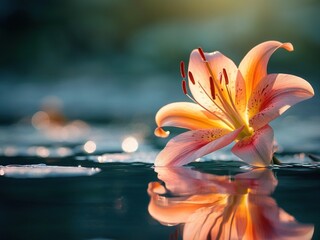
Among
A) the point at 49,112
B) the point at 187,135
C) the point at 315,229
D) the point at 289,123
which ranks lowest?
the point at 315,229

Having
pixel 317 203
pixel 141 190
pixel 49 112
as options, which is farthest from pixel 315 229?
pixel 49 112

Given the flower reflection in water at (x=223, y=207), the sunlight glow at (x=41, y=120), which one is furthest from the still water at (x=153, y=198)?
the sunlight glow at (x=41, y=120)

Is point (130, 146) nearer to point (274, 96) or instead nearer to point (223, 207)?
point (274, 96)

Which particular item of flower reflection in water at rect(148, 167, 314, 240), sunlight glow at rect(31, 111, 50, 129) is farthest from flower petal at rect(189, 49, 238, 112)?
sunlight glow at rect(31, 111, 50, 129)

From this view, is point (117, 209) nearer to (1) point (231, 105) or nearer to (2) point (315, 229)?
(2) point (315, 229)

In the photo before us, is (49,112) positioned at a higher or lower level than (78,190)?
higher

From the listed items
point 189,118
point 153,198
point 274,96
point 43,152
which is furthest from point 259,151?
point 43,152

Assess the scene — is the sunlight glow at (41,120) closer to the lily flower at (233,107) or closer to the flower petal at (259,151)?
the lily flower at (233,107)
